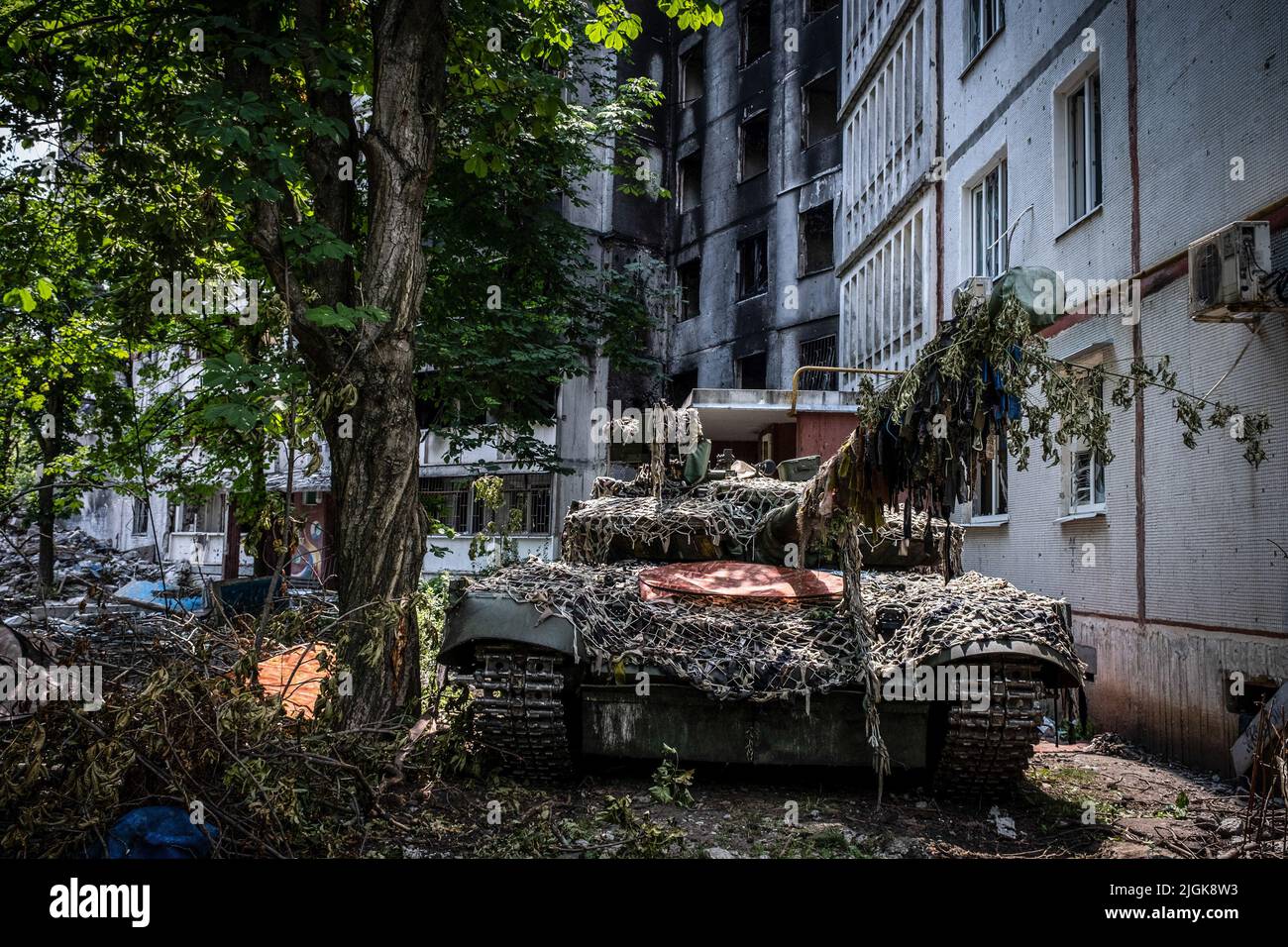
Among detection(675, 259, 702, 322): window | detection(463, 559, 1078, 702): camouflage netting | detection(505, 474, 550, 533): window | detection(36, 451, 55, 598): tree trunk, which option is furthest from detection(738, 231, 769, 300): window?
detection(463, 559, 1078, 702): camouflage netting

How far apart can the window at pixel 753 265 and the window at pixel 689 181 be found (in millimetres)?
2335

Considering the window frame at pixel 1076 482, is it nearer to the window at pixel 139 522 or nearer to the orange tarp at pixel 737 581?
the orange tarp at pixel 737 581

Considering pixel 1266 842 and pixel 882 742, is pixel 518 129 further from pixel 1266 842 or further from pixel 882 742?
pixel 1266 842

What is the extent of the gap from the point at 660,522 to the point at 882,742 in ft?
7.97

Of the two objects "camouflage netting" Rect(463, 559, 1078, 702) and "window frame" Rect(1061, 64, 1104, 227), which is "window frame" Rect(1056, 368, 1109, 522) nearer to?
"window frame" Rect(1061, 64, 1104, 227)

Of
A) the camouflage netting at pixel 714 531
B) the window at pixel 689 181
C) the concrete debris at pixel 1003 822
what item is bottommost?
the concrete debris at pixel 1003 822

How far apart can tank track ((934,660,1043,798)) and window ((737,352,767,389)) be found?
681 inches

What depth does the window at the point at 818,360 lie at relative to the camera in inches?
790

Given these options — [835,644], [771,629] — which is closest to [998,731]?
[835,644]

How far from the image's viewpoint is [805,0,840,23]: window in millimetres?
22203

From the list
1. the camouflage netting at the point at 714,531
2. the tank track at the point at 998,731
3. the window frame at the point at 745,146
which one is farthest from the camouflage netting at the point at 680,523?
the window frame at the point at 745,146

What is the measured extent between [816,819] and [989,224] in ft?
27.6

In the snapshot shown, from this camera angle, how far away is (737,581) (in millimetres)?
6465

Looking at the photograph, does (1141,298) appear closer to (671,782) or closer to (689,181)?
(671,782)
